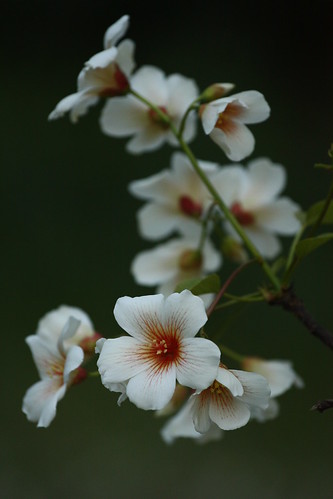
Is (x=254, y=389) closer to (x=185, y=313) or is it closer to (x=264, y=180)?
(x=185, y=313)

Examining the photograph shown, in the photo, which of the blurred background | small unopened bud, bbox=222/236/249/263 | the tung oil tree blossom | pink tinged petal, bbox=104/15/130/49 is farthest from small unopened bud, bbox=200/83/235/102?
the blurred background

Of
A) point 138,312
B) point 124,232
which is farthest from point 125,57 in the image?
point 124,232

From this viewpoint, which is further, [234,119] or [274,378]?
[274,378]

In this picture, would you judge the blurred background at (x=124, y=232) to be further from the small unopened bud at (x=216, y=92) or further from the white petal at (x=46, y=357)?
the small unopened bud at (x=216, y=92)

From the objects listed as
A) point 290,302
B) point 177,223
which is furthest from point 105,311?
point 290,302

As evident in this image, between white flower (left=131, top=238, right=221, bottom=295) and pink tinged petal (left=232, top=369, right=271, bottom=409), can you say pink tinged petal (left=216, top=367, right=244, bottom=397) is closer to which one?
pink tinged petal (left=232, top=369, right=271, bottom=409)
